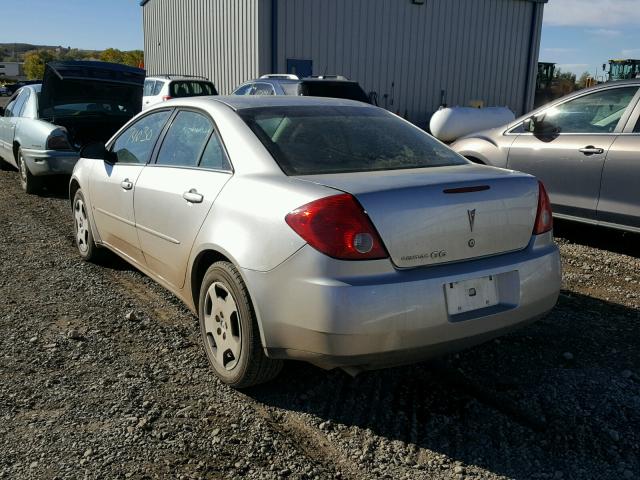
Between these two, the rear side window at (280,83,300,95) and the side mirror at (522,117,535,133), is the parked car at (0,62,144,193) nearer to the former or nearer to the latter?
the rear side window at (280,83,300,95)

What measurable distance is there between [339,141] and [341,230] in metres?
0.92

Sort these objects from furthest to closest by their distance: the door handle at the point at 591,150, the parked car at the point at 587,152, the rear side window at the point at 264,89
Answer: the rear side window at the point at 264,89 → the door handle at the point at 591,150 → the parked car at the point at 587,152

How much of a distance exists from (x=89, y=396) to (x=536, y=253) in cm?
234

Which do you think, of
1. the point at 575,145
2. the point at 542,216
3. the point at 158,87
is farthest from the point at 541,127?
the point at 158,87

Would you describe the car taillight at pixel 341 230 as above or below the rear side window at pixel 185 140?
below

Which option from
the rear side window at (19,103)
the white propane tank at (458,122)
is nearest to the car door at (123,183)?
the rear side window at (19,103)

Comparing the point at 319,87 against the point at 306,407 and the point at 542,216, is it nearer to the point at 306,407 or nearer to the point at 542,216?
the point at 542,216

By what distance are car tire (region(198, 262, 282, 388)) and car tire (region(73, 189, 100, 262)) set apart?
2.25 metres

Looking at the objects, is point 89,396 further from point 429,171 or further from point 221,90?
point 221,90

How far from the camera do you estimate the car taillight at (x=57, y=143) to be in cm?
816

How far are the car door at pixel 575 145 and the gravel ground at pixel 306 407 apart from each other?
5.31 feet

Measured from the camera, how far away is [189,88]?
1521cm

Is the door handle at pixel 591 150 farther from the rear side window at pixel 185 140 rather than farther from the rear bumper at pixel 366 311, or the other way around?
the rear side window at pixel 185 140

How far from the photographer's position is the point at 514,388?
316 centimetres
